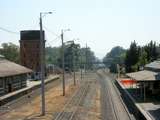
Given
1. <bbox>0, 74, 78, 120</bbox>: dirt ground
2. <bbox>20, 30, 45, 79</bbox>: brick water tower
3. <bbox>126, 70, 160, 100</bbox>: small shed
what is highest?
<bbox>20, 30, 45, 79</bbox>: brick water tower

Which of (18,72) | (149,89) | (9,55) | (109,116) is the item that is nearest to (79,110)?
(109,116)

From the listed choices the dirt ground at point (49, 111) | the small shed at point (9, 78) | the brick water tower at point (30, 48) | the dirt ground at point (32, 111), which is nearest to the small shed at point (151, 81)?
the dirt ground at point (49, 111)

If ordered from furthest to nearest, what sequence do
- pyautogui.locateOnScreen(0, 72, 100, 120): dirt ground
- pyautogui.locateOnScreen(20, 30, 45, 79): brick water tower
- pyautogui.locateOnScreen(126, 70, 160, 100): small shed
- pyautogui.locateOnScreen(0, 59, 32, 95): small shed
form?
pyautogui.locateOnScreen(20, 30, 45, 79): brick water tower
pyautogui.locateOnScreen(0, 59, 32, 95): small shed
pyautogui.locateOnScreen(126, 70, 160, 100): small shed
pyautogui.locateOnScreen(0, 72, 100, 120): dirt ground

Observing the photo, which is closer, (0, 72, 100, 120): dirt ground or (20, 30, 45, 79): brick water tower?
(0, 72, 100, 120): dirt ground

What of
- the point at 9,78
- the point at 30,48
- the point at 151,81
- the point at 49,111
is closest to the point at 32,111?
the point at 49,111

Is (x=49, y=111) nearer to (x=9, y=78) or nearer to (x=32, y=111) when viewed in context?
(x=32, y=111)

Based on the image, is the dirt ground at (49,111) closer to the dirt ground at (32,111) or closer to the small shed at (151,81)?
the dirt ground at (32,111)

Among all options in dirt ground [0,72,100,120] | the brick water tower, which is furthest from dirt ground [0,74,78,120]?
the brick water tower

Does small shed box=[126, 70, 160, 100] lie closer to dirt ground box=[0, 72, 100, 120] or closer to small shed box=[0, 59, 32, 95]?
dirt ground box=[0, 72, 100, 120]

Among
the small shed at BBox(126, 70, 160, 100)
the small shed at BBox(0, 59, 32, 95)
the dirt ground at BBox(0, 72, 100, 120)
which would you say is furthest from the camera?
the small shed at BBox(0, 59, 32, 95)

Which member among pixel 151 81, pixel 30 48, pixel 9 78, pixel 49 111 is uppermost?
pixel 30 48

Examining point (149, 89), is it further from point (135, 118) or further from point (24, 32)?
point (24, 32)

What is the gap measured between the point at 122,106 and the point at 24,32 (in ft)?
226

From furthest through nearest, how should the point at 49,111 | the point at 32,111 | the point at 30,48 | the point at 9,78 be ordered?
the point at 30,48, the point at 9,78, the point at 49,111, the point at 32,111
